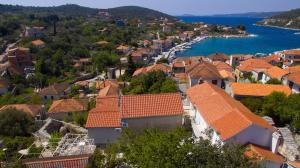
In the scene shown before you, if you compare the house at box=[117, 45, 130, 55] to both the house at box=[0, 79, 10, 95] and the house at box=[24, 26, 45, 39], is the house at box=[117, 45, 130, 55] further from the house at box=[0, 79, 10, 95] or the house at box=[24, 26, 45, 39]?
the house at box=[0, 79, 10, 95]

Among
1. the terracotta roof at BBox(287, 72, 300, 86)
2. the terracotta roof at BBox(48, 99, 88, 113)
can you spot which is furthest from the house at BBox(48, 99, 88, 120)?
the terracotta roof at BBox(287, 72, 300, 86)

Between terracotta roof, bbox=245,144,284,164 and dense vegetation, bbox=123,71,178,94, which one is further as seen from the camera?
dense vegetation, bbox=123,71,178,94

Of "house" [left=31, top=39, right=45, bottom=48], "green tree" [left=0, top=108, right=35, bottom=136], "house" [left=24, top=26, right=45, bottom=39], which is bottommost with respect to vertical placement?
"green tree" [left=0, top=108, right=35, bottom=136]

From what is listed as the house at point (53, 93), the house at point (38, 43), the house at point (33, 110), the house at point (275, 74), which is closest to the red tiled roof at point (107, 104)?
the house at point (33, 110)

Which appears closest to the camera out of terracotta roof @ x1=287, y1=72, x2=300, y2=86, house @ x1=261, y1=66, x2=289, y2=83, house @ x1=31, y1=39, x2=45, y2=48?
terracotta roof @ x1=287, y1=72, x2=300, y2=86

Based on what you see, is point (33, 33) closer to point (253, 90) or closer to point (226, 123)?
point (253, 90)


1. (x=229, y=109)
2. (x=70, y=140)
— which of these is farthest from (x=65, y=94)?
(x=229, y=109)

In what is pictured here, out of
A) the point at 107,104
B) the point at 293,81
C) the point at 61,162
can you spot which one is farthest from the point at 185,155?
the point at 293,81
